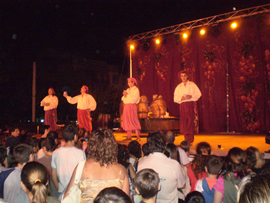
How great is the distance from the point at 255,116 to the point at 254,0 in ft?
11.9

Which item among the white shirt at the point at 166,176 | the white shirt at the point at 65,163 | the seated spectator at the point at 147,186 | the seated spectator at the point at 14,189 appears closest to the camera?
the seated spectator at the point at 147,186

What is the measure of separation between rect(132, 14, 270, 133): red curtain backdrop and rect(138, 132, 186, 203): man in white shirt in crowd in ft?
23.4

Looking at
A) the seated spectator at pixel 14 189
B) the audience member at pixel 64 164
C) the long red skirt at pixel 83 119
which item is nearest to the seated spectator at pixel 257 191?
the seated spectator at pixel 14 189

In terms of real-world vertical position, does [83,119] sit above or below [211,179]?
above

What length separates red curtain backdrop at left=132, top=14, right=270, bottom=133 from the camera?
880 centimetres

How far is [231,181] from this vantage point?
7.68 feet

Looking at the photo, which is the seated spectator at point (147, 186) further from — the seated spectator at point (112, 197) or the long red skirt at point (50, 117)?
the long red skirt at point (50, 117)

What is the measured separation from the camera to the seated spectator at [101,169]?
183cm

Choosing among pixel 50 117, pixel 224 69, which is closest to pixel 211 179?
pixel 50 117

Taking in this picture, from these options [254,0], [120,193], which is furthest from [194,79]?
[120,193]

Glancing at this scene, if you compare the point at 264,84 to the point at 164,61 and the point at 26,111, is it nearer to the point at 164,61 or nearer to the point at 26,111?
the point at 164,61

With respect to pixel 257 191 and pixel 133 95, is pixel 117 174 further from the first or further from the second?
pixel 133 95

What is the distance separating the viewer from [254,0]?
8484mm

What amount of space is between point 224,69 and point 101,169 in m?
8.41
